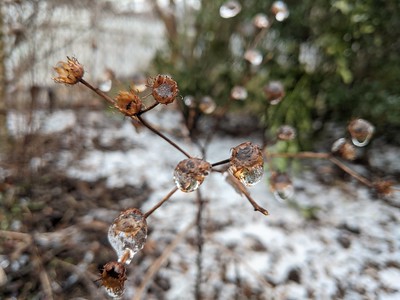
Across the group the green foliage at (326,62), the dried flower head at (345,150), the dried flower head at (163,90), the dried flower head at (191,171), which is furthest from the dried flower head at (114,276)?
the green foliage at (326,62)

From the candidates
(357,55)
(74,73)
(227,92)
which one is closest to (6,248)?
(74,73)

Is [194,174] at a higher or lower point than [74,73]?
lower

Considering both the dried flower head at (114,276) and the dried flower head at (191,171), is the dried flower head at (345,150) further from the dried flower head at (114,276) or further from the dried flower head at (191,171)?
the dried flower head at (114,276)

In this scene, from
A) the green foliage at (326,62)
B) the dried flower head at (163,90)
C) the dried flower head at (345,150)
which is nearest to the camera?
the dried flower head at (163,90)

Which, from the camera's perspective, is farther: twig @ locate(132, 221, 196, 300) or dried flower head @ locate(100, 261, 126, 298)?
twig @ locate(132, 221, 196, 300)

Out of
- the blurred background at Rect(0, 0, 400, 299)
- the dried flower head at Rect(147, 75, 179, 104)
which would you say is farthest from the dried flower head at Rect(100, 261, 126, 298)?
the blurred background at Rect(0, 0, 400, 299)

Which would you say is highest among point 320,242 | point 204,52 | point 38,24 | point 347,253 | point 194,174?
point 204,52

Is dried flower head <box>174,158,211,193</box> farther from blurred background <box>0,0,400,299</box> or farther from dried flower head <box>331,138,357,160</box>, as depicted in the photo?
dried flower head <box>331,138,357,160</box>

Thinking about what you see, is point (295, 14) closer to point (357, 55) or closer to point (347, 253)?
point (357, 55)
